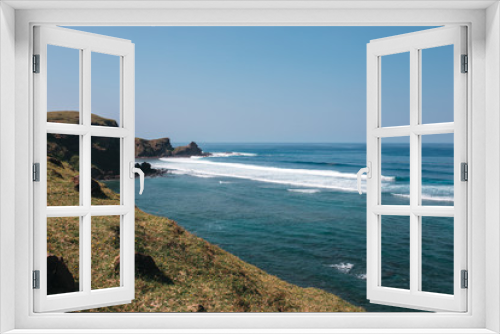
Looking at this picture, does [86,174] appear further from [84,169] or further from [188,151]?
[188,151]

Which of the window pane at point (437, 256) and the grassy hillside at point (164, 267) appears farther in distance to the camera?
the window pane at point (437, 256)

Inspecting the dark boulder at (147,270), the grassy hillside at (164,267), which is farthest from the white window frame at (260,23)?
the dark boulder at (147,270)

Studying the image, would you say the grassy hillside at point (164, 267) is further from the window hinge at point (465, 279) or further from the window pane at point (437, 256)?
the window pane at point (437, 256)

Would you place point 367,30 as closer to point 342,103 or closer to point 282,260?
point 342,103

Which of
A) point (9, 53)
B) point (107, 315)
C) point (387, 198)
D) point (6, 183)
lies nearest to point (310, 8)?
point (9, 53)

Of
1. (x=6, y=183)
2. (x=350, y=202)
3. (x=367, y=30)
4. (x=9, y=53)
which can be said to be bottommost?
(x=350, y=202)

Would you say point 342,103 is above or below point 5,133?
above

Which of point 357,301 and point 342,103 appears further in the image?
point 342,103
